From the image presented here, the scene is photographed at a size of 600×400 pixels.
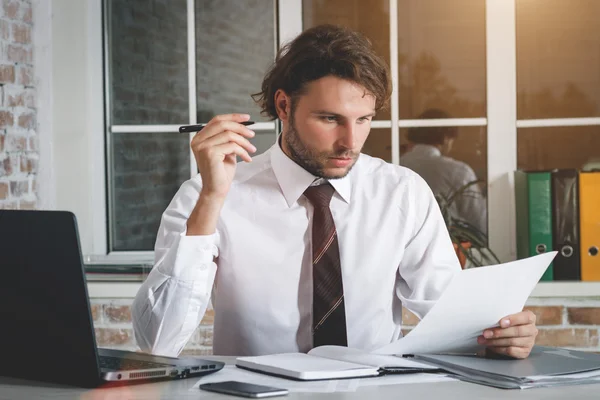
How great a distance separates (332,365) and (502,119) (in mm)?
1820

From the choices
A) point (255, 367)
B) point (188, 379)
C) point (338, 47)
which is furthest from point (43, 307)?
point (338, 47)

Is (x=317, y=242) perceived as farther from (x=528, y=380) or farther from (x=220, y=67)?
(x=220, y=67)

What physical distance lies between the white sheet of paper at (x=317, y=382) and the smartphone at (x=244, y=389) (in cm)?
3

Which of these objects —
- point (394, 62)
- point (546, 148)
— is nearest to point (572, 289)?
point (546, 148)

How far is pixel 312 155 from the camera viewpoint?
6.60 ft

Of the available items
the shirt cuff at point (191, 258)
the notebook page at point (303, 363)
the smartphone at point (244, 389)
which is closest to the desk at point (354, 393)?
the smartphone at point (244, 389)

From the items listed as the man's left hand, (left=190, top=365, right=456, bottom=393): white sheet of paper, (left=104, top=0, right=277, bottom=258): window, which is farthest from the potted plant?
(left=190, top=365, right=456, bottom=393): white sheet of paper

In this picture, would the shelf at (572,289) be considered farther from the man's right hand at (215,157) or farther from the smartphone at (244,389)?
the smartphone at (244,389)

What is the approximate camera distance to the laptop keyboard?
4.41 feet

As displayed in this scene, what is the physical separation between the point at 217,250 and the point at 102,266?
1017 mm

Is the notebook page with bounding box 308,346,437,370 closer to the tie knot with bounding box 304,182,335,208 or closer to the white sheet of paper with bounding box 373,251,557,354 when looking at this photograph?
the white sheet of paper with bounding box 373,251,557,354

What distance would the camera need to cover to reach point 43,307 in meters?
1.25

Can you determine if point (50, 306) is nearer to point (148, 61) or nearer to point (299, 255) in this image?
point (299, 255)

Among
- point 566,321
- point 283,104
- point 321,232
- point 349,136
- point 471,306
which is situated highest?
point 283,104
